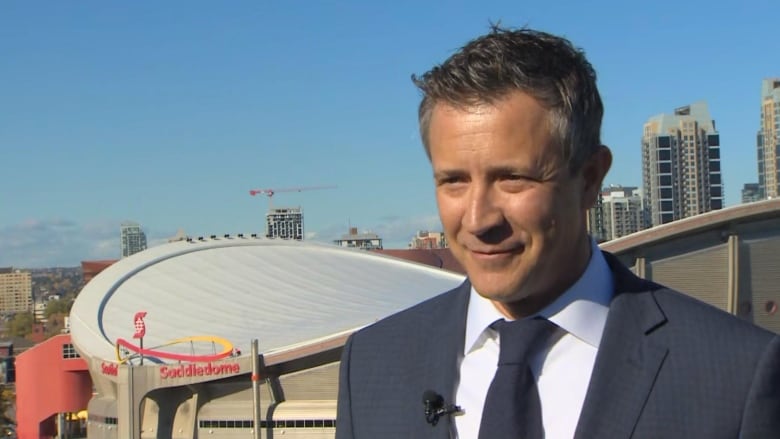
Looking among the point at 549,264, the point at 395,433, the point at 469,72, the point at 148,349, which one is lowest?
the point at 148,349

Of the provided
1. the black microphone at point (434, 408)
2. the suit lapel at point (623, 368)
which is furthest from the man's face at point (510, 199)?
the black microphone at point (434, 408)

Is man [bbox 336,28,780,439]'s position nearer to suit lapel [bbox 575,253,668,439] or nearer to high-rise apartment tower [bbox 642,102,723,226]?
suit lapel [bbox 575,253,668,439]

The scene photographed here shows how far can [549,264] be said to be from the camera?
8.83ft

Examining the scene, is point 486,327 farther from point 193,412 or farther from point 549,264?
point 193,412

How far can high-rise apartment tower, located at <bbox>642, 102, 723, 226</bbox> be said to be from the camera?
120188 mm

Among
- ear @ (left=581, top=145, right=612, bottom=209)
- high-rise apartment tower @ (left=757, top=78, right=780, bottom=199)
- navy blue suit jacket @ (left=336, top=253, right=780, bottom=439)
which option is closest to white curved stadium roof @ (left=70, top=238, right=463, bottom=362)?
A: navy blue suit jacket @ (left=336, top=253, right=780, bottom=439)

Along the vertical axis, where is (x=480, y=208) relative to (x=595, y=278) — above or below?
above

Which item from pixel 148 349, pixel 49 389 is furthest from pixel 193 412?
pixel 49 389

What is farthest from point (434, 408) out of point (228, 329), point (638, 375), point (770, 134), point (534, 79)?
point (770, 134)

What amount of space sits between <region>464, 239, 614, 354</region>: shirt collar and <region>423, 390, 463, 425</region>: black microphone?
0.59 ft

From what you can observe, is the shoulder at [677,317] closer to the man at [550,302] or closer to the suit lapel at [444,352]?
the man at [550,302]

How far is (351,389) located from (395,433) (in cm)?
22

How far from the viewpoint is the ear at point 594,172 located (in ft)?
9.04

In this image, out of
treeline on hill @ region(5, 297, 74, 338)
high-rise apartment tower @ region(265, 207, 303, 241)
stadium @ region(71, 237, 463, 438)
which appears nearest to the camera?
stadium @ region(71, 237, 463, 438)
